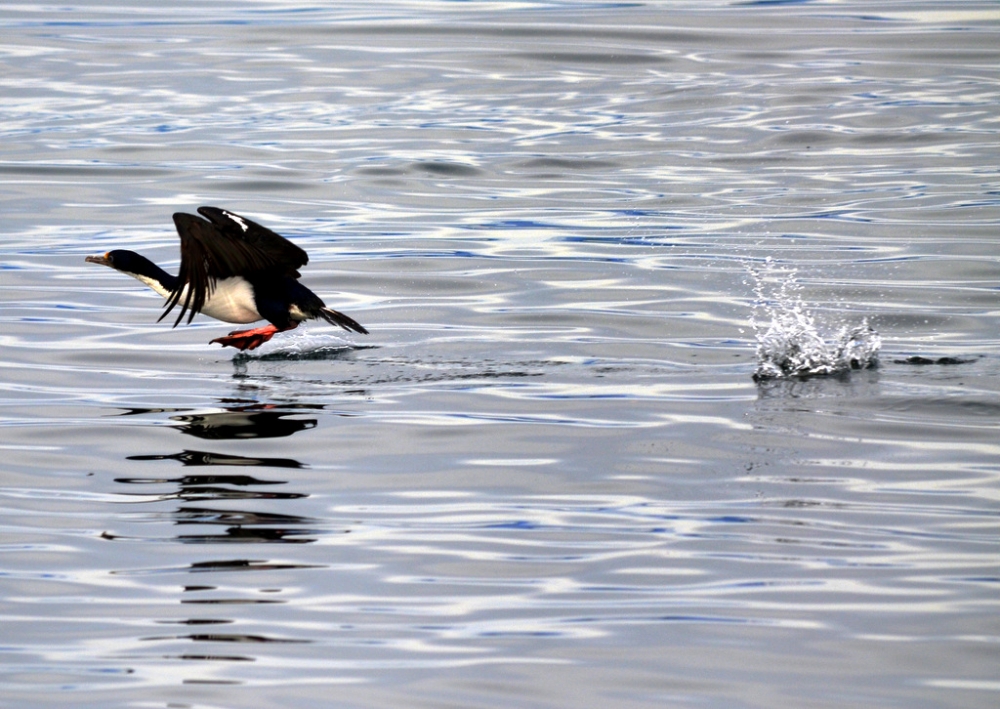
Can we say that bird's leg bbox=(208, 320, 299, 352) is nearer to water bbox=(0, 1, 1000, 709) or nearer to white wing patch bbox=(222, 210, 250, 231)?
water bbox=(0, 1, 1000, 709)

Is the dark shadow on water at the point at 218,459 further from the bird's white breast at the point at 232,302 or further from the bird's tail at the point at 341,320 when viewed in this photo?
the bird's white breast at the point at 232,302

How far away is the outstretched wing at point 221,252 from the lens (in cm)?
955

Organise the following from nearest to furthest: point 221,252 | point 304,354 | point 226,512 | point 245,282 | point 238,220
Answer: point 226,512 → point 238,220 → point 221,252 → point 245,282 → point 304,354

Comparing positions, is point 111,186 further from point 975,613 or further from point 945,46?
point 945,46

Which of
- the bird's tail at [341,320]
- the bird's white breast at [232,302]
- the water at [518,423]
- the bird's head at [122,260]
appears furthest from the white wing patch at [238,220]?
the bird's head at [122,260]

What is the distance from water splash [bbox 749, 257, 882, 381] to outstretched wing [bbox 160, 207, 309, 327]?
2.93 m

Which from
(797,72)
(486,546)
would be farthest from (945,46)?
(486,546)

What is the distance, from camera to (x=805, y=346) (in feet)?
31.0

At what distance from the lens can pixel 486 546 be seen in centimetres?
649

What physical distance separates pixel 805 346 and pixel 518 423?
2.03m

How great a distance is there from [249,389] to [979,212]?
28.1ft

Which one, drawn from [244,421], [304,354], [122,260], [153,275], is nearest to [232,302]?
[304,354]

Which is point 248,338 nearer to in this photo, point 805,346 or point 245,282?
point 245,282

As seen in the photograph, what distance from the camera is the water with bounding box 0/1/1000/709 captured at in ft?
17.8
